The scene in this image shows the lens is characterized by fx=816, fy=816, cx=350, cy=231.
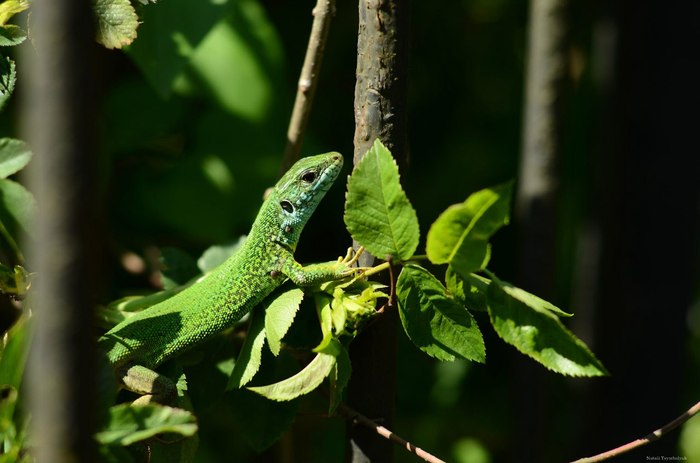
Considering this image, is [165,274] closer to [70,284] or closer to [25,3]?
[25,3]

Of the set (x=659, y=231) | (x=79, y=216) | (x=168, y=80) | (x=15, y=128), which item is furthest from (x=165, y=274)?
(x=659, y=231)

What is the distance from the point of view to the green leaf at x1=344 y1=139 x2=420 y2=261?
2.40 ft

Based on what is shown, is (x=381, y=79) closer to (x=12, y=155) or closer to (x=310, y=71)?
(x=310, y=71)

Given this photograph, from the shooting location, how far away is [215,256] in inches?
51.0

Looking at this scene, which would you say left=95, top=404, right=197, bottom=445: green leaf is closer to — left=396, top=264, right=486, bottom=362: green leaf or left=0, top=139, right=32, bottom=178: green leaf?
left=396, top=264, right=486, bottom=362: green leaf

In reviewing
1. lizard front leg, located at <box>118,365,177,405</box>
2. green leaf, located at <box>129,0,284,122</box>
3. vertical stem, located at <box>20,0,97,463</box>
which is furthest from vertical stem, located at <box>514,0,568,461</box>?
vertical stem, located at <box>20,0,97,463</box>

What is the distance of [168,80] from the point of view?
123 cm

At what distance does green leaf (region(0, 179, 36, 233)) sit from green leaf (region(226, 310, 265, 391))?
0.33 meters

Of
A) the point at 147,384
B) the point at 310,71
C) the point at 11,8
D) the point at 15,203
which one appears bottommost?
the point at 147,384

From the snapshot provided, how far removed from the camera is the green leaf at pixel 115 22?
2.92 ft

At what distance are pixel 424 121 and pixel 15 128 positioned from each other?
0.88 metres

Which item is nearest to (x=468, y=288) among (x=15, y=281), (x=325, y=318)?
(x=325, y=318)

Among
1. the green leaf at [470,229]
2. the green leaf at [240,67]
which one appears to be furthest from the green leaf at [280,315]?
the green leaf at [240,67]

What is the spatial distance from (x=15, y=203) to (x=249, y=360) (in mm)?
384
